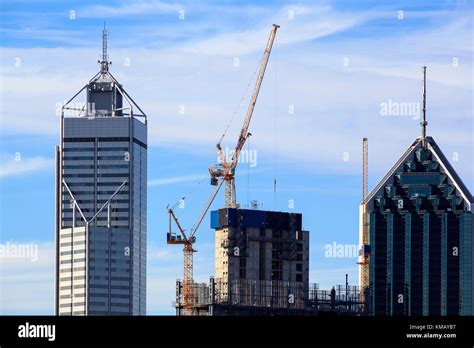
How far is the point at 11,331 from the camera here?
39.6 meters

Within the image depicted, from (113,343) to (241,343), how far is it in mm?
3542

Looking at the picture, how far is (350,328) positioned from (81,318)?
294 inches

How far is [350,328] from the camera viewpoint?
132ft

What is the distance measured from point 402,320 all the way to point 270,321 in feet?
12.2

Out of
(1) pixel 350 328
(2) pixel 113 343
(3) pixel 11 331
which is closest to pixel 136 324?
(2) pixel 113 343

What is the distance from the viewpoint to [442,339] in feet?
133

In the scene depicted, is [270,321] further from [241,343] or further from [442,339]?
[442,339]

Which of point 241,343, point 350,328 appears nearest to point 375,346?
point 350,328

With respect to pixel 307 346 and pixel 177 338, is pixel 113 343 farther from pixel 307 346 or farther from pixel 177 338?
pixel 307 346

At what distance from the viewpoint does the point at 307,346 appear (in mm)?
40250

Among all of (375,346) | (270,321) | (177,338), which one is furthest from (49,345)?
(375,346)

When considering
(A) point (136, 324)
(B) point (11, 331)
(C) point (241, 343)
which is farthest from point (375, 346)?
(B) point (11, 331)

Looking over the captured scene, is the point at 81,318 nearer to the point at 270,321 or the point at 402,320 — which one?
the point at 270,321

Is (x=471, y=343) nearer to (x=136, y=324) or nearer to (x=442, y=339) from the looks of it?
(x=442, y=339)
